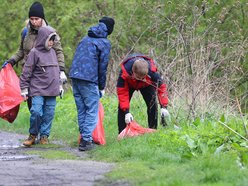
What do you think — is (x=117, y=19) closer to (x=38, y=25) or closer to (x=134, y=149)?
(x=38, y=25)

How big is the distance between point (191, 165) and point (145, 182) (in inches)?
32.4

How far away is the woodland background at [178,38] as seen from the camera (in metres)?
10.7

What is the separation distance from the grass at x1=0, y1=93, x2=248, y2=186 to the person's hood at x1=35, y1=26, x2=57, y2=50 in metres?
1.50

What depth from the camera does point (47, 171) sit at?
7105mm

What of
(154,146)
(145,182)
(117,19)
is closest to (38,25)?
(154,146)

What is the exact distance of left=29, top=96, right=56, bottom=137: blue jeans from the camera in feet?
32.9

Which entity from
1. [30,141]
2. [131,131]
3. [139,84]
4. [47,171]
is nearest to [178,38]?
[139,84]

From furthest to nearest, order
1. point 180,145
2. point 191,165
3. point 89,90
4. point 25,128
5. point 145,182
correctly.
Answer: point 25,128 → point 89,90 → point 180,145 → point 191,165 → point 145,182

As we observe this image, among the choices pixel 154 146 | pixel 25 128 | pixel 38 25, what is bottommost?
pixel 25 128

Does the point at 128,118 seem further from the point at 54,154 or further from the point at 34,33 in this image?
the point at 34,33

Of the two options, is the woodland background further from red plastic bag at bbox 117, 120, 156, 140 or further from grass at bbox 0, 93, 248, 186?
red plastic bag at bbox 117, 120, 156, 140

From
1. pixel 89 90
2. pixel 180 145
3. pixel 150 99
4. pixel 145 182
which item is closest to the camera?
pixel 145 182

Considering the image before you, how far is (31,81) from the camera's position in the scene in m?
10.1

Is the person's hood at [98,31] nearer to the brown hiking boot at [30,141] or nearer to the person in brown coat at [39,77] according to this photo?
the person in brown coat at [39,77]
